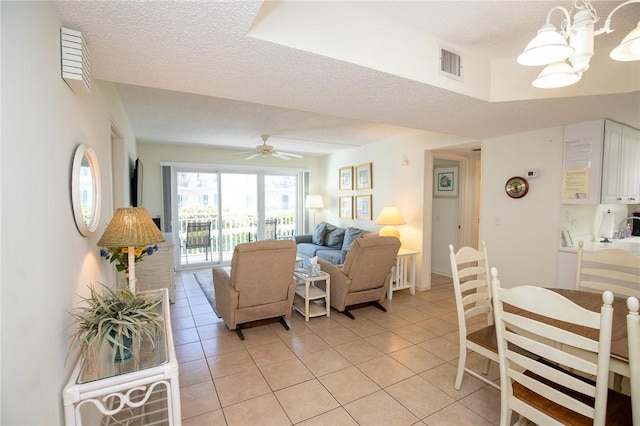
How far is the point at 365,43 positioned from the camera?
1744 mm

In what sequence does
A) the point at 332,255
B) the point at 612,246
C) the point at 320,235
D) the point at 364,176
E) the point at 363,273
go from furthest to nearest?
the point at 320,235, the point at 364,176, the point at 332,255, the point at 363,273, the point at 612,246

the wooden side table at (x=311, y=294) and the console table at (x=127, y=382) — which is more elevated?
the console table at (x=127, y=382)

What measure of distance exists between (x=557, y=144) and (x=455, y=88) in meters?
1.87

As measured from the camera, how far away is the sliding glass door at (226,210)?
6078 millimetres

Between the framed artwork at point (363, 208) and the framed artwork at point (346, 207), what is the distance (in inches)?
8.7

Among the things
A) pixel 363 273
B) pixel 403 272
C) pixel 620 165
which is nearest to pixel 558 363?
pixel 363 273

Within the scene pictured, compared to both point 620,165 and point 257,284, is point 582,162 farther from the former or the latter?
point 257,284

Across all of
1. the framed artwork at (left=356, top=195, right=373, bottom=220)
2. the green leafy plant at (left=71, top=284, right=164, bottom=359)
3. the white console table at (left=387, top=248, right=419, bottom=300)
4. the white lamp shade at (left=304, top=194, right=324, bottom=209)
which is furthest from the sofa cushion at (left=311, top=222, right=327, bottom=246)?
the green leafy plant at (left=71, top=284, right=164, bottom=359)

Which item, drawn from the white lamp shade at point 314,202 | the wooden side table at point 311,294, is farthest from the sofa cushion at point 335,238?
the wooden side table at point 311,294

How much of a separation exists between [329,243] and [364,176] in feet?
4.92

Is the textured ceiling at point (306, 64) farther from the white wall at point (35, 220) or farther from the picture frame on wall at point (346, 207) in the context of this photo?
the picture frame on wall at point (346, 207)

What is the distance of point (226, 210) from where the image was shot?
255 inches

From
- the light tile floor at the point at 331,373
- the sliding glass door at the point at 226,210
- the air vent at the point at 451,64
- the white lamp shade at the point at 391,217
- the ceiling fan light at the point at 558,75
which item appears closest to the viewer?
the ceiling fan light at the point at 558,75

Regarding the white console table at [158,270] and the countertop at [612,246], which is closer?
the countertop at [612,246]
